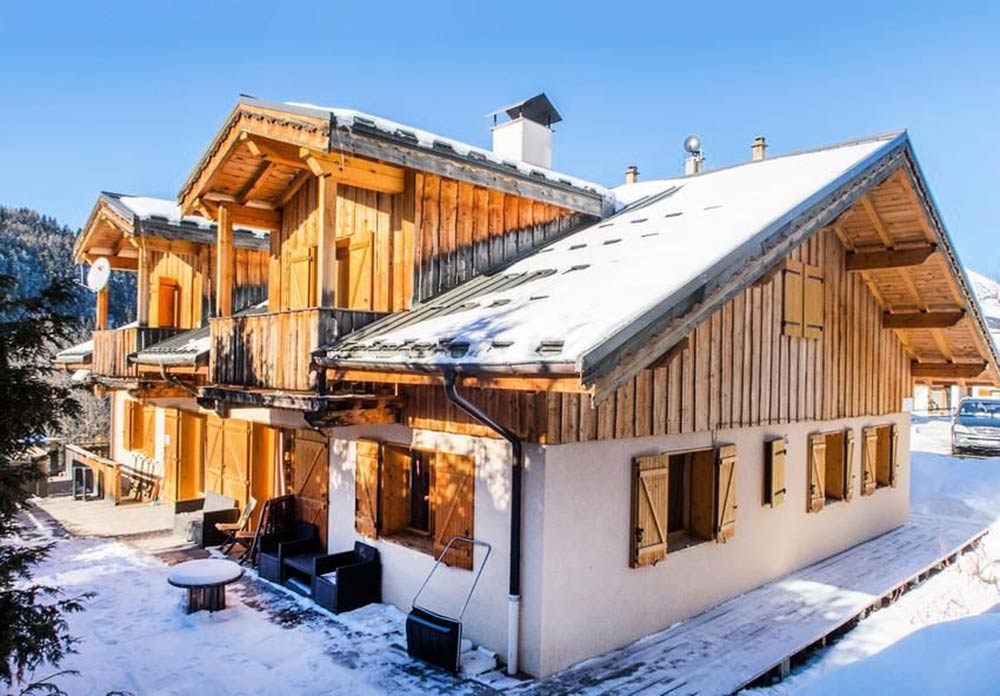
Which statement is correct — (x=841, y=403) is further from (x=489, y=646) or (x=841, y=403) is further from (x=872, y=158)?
(x=489, y=646)

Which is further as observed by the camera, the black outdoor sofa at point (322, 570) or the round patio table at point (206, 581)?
the black outdoor sofa at point (322, 570)

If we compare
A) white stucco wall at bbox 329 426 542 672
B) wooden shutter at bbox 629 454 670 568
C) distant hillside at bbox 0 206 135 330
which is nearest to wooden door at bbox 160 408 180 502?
white stucco wall at bbox 329 426 542 672

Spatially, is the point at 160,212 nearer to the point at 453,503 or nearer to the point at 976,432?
the point at 453,503

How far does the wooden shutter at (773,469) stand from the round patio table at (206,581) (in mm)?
6787

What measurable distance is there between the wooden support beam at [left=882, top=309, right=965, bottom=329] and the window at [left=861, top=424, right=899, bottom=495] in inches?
72.5

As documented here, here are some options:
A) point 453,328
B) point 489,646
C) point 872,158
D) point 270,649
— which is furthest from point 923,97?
point 270,649

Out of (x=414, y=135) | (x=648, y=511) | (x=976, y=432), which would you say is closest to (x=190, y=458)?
(x=414, y=135)

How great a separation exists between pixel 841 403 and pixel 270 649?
9119 millimetres

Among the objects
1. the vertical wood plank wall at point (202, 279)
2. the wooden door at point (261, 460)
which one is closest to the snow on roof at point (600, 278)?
the wooden door at point (261, 460)

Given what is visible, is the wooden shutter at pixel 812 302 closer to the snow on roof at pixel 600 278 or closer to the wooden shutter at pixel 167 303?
the snow on roof at pixel 600 278

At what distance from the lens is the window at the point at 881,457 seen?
38.7 ft

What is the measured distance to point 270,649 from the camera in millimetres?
6820

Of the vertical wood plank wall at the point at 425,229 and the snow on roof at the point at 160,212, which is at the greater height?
the snow on roof at the point at 160,212

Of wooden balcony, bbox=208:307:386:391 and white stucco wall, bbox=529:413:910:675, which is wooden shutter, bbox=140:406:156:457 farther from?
white stucco wall, bbox=529:413:910:675
